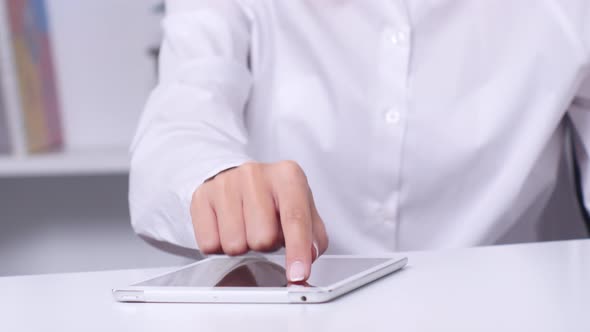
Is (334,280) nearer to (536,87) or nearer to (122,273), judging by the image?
(122,273)

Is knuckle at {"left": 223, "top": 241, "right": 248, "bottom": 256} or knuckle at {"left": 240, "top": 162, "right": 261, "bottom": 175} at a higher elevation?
knuckle at {"left": 240, "top": 162, "right": 261, "bottom": 175}

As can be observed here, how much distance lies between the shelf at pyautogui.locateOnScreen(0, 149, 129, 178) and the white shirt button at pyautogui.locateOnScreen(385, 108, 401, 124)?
27.2 inches

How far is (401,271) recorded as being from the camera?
434 mm

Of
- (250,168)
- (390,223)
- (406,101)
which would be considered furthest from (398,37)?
(250,168)

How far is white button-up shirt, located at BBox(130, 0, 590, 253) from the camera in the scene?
771 millimetres

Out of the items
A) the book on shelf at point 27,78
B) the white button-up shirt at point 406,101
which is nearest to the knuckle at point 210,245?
the white button-up shirt at point 406,101

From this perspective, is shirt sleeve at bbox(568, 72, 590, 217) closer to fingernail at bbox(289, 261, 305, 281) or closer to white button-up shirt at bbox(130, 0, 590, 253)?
white button-up shirt at bbox(130, 0, 590, 253)

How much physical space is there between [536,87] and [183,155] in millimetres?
383

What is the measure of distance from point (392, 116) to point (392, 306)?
0.45 metres

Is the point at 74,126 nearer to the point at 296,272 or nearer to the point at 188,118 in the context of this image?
the point at 188,118

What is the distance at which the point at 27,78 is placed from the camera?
1427 millimetres

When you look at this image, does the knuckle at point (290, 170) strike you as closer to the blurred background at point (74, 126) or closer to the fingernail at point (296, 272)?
the fingernail at point (296, 272)

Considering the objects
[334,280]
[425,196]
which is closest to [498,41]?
[425,196]

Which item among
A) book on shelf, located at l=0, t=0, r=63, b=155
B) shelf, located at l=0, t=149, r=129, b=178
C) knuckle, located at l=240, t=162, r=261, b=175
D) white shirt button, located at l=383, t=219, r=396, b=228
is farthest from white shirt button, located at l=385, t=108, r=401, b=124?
book on shelf, located at l=0, t=0, r=63, b=155
